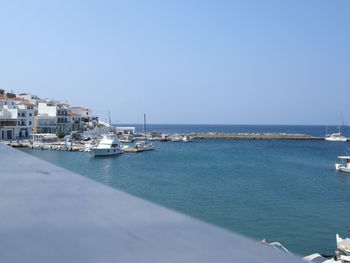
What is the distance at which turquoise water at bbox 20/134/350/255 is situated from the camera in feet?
33.8

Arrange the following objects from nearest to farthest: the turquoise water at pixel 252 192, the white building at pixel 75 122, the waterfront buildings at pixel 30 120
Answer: the turquoise water at pixel 252 192 < the waterfront buildings at pixel 30 120 < the white building at pixel 75 122

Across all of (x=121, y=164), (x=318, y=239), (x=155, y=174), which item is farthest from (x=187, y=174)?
(x=318, y=239)

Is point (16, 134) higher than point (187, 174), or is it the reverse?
point (16, 134)

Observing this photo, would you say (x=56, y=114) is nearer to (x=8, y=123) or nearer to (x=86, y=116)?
(x=8, y=123)

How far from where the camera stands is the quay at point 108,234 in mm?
806

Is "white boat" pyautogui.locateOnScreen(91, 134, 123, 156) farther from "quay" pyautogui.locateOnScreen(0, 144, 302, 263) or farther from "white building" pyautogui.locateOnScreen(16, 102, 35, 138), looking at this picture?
"quay" pyautogui.locateOnScreen(0, 144, 302, 263)

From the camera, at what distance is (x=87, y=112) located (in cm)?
6469

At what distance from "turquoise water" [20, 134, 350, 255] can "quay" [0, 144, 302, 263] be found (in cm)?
858

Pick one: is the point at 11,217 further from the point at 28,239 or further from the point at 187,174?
the point at 187,174

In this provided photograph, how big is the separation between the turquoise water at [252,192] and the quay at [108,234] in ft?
28.2

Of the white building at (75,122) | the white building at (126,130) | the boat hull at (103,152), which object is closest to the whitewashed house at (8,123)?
the white building at (75,122)

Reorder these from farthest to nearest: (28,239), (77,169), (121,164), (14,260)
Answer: (121,164) < (77,169) < (28,239) < (14,260)

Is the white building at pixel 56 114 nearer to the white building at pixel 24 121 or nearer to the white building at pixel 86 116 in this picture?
the white building at pixel 24 121

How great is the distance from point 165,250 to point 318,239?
32.6 ft
